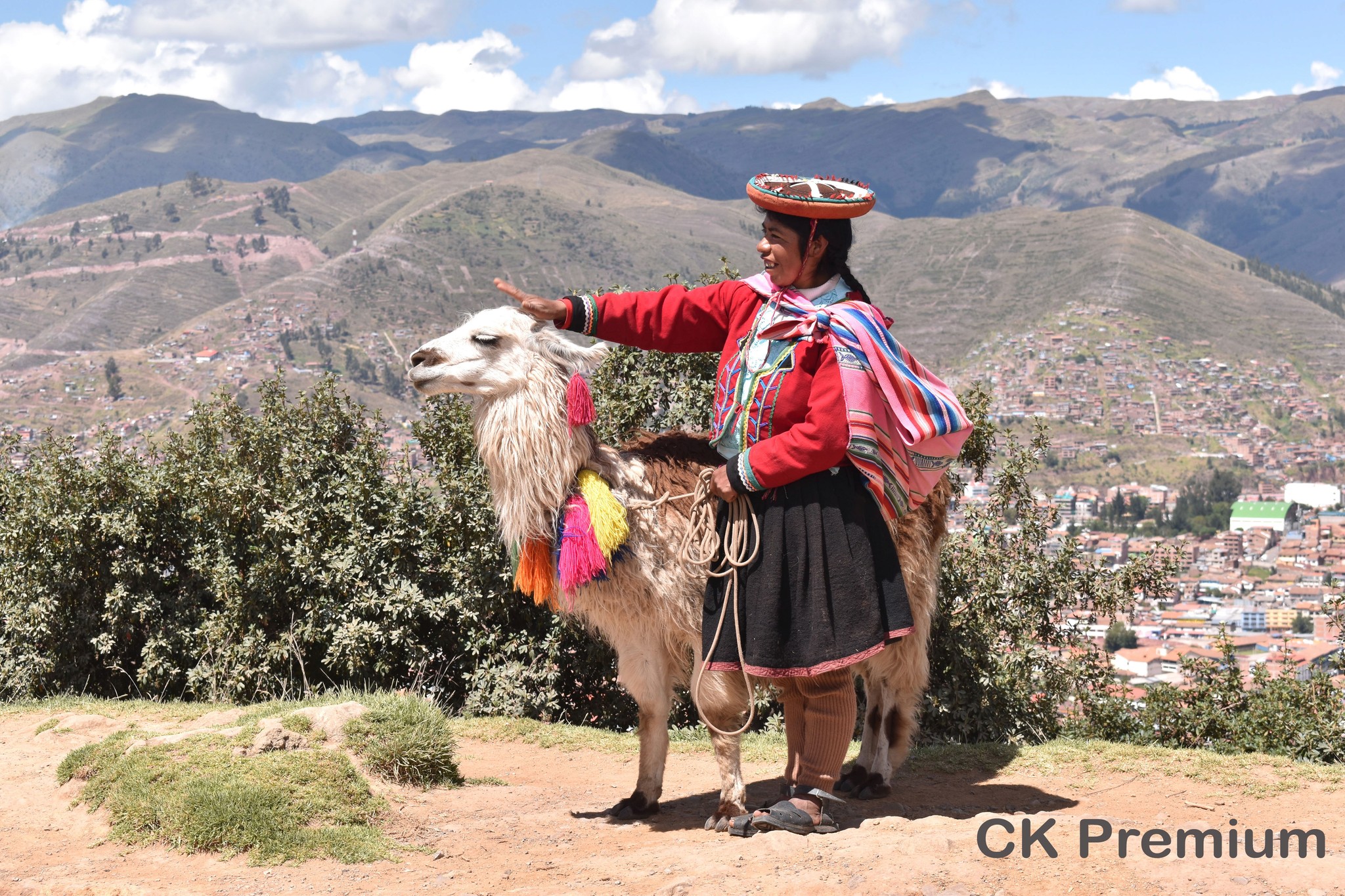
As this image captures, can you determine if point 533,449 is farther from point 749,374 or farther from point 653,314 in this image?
point 749,374

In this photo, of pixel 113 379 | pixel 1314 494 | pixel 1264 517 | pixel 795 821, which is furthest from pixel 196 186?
pixel 795 821

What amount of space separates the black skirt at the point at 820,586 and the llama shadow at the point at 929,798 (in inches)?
31.9

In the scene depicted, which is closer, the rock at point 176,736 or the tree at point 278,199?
the rock at point 176,736

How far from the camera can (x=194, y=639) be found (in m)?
7.26

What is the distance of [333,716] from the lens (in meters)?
5.02

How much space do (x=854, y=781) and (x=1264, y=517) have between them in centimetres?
4512

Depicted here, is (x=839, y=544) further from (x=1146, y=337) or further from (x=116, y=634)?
(x=1146, y=337)

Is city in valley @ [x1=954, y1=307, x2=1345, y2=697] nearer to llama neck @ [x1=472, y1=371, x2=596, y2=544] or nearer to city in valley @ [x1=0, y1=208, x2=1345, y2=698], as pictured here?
city in valley @ [x1=0, y1=208, x2=1345, y2=698]

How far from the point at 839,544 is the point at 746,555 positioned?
0.34 metres

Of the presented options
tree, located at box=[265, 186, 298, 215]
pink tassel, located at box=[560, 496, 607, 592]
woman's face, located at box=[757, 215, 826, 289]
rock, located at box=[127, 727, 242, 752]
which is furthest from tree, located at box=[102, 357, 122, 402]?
tree, located at box=[265, 186, 298, 215]

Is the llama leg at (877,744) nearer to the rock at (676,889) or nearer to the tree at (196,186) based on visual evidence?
the rock at (676,889)

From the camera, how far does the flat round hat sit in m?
3.86

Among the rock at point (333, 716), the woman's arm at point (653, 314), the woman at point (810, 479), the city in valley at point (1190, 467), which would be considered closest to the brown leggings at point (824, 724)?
the woman at point (810, 479)

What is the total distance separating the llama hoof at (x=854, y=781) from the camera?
16.5ft
